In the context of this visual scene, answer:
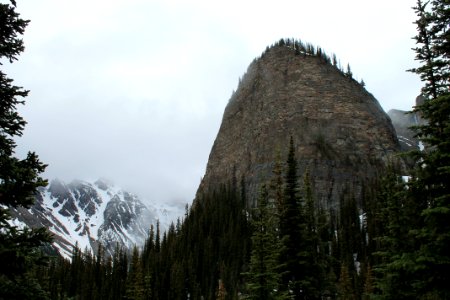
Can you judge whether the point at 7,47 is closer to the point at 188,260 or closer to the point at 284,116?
the point at 188,260

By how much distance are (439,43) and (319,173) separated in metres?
126

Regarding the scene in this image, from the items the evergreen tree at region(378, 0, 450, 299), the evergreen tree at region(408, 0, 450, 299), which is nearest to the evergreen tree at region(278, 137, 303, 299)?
the evergreen tree at region(378, 0, 450, 299)

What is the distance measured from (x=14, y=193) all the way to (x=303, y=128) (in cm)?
14485

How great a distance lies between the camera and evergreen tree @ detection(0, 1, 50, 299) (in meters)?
9.15

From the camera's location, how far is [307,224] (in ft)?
89.0

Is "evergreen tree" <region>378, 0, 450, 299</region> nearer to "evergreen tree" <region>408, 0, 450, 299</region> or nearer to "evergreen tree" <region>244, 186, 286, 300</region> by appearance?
"evergreen tree" <region>408, 0, 450, 299</region>

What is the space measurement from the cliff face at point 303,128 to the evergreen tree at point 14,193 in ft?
412

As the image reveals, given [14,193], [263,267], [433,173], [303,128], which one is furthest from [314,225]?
[303,128]

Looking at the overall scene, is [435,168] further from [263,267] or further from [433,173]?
[263,267]

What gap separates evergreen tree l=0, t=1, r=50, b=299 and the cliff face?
126 metres

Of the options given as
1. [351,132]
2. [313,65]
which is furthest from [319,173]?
[313,65]

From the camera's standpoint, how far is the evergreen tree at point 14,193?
360 inches

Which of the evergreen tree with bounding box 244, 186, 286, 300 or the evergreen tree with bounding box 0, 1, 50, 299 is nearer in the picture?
the evergreen tree with bounding box 0, 1, 50, 299

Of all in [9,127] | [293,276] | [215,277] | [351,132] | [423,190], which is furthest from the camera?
[351,132]
